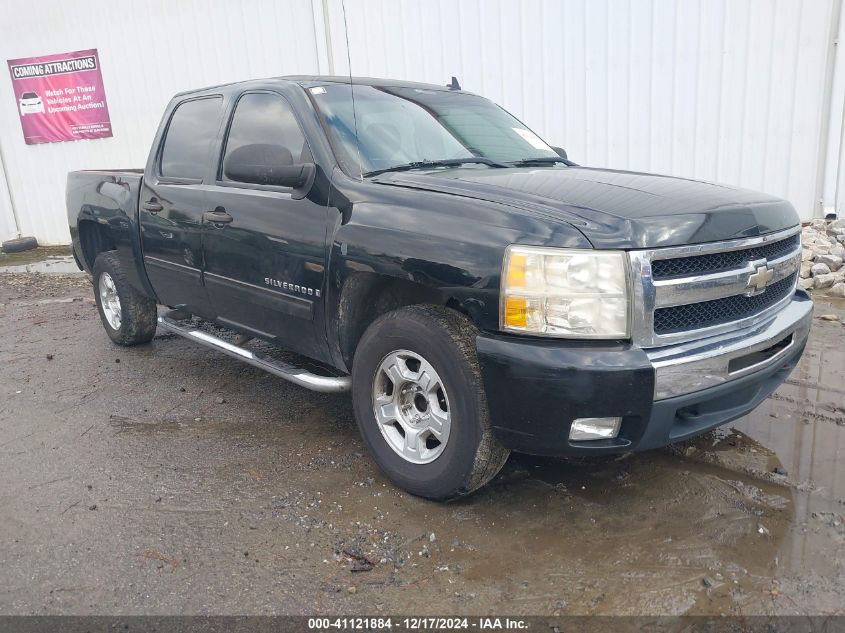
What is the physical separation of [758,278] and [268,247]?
7.60ft

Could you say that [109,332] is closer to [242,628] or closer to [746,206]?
[242,628]

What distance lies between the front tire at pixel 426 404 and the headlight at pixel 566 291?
326 mm

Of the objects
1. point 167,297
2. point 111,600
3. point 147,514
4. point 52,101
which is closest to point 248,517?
point 147,514

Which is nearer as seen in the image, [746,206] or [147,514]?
[746,206]

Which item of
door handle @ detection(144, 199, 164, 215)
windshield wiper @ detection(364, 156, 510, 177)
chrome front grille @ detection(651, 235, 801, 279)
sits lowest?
chrome front grille @ detection(651, 235, 801, 279)

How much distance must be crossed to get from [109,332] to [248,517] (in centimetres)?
344

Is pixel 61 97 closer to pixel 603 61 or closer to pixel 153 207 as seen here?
pixel 153 207

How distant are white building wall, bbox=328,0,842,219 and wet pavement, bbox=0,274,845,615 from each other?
442 cm

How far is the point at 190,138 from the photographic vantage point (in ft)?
14.4

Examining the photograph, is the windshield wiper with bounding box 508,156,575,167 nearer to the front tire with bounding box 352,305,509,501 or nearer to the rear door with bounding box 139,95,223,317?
the front tire with bounding box 352,305,509,501

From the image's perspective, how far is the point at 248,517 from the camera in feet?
9.66

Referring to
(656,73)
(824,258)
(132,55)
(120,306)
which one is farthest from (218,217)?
(132,55)

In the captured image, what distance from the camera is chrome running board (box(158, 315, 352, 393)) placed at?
3.28 m

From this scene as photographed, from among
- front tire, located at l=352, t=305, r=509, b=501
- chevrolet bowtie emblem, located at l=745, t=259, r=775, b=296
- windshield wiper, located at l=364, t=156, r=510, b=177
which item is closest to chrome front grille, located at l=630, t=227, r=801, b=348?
chevrolet bowtie emblem, located at l=745, t=259, r=775, b=296
